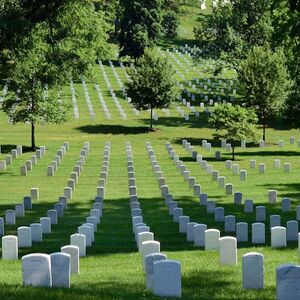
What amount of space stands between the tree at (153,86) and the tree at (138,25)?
29546 millimetres

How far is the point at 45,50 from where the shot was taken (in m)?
28.0

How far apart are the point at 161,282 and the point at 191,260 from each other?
167 inches

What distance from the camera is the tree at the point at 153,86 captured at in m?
48.0

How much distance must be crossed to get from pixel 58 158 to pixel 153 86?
14.6m

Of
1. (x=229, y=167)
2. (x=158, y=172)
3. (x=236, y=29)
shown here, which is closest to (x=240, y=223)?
(x=158, y=172)

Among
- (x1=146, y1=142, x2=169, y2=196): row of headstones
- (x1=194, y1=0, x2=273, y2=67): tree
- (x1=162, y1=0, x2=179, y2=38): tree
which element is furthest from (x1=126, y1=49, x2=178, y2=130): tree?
(x1=162, y1=0, x2=179, y2=38): tree

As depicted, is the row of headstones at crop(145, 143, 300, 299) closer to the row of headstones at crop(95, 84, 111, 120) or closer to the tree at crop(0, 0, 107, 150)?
the tree at crop(0, 0, 107, 150)

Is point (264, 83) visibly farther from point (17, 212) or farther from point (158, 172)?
point (17, 212)

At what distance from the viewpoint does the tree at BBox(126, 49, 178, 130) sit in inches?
1889

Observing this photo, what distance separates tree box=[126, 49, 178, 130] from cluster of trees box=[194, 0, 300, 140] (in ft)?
14.9

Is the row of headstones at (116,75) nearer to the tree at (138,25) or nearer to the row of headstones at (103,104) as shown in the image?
the tree at (138,25)

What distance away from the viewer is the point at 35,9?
2142 cm

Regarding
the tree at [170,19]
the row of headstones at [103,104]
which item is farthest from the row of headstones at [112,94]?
the tree at [170,19]

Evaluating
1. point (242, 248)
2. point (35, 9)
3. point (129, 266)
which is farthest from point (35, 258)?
point (35, 9)
